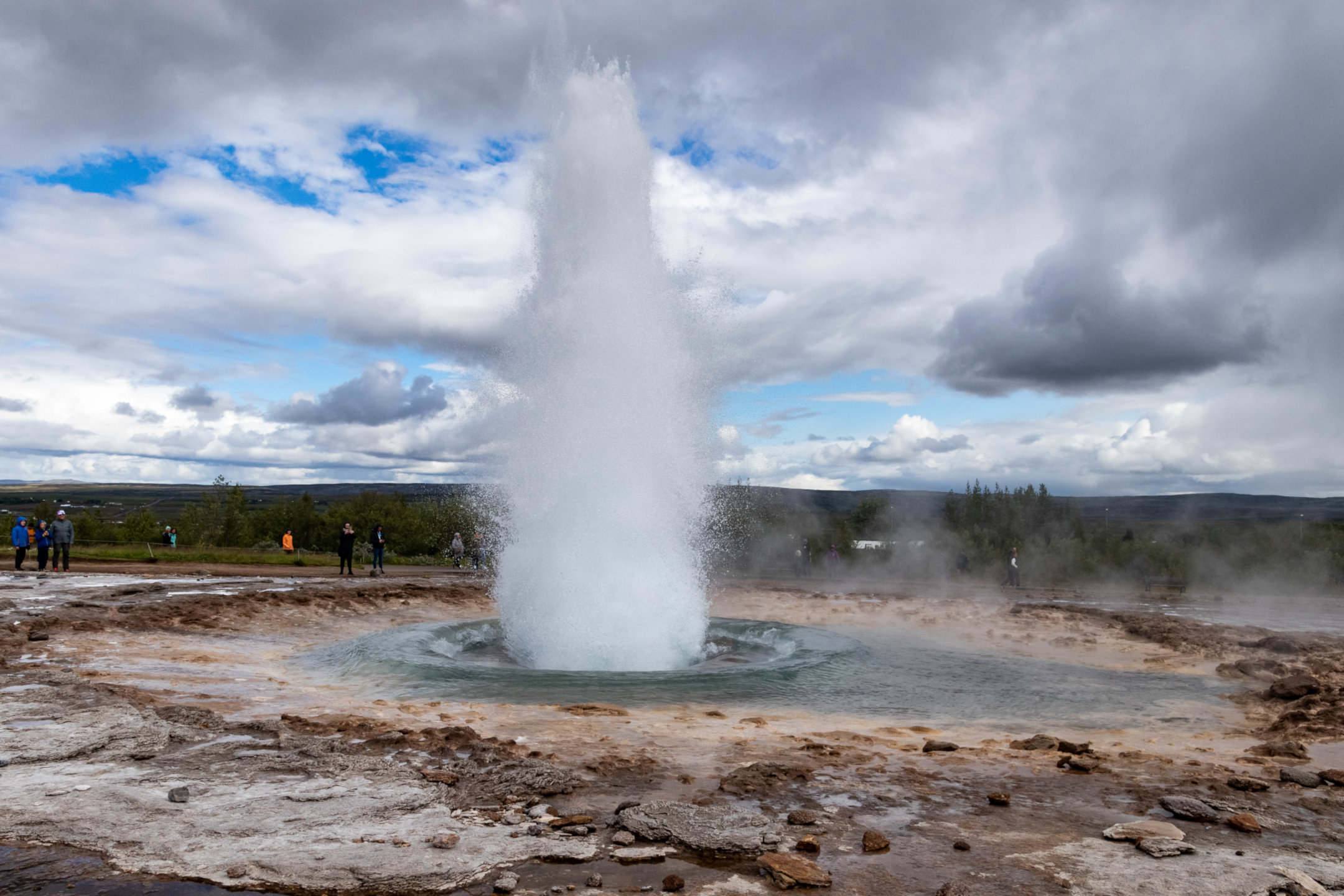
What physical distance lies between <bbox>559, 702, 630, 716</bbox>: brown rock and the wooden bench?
84.4 ft

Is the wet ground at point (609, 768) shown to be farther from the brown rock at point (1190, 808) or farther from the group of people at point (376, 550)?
the group of people at point (376, 550)

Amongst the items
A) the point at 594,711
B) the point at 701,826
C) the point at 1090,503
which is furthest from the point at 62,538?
the point at 1090,503

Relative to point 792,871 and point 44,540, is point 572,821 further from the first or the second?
point 44,540

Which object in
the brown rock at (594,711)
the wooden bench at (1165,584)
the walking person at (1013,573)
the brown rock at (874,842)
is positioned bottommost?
the wooden bench at (1165,584)

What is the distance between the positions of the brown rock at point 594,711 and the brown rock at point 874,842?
11.7ft

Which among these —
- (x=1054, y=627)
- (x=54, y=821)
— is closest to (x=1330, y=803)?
(x=54, y=821)

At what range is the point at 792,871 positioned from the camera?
11.7ft

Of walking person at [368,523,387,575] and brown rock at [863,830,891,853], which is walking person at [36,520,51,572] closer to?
walking person at [368,523,387,575]

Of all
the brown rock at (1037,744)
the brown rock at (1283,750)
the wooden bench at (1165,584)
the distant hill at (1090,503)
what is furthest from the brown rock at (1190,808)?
the distant hill at (1090,503)

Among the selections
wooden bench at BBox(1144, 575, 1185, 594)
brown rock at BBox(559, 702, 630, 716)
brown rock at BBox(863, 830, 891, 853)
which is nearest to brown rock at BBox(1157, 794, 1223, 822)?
brown rock at BBox(863, 830, 891, 853)

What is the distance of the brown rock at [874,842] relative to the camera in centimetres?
394

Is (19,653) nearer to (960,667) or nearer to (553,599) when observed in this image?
(553,599)

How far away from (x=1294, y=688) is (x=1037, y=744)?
14.5 feet

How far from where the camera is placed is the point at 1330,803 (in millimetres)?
4895
